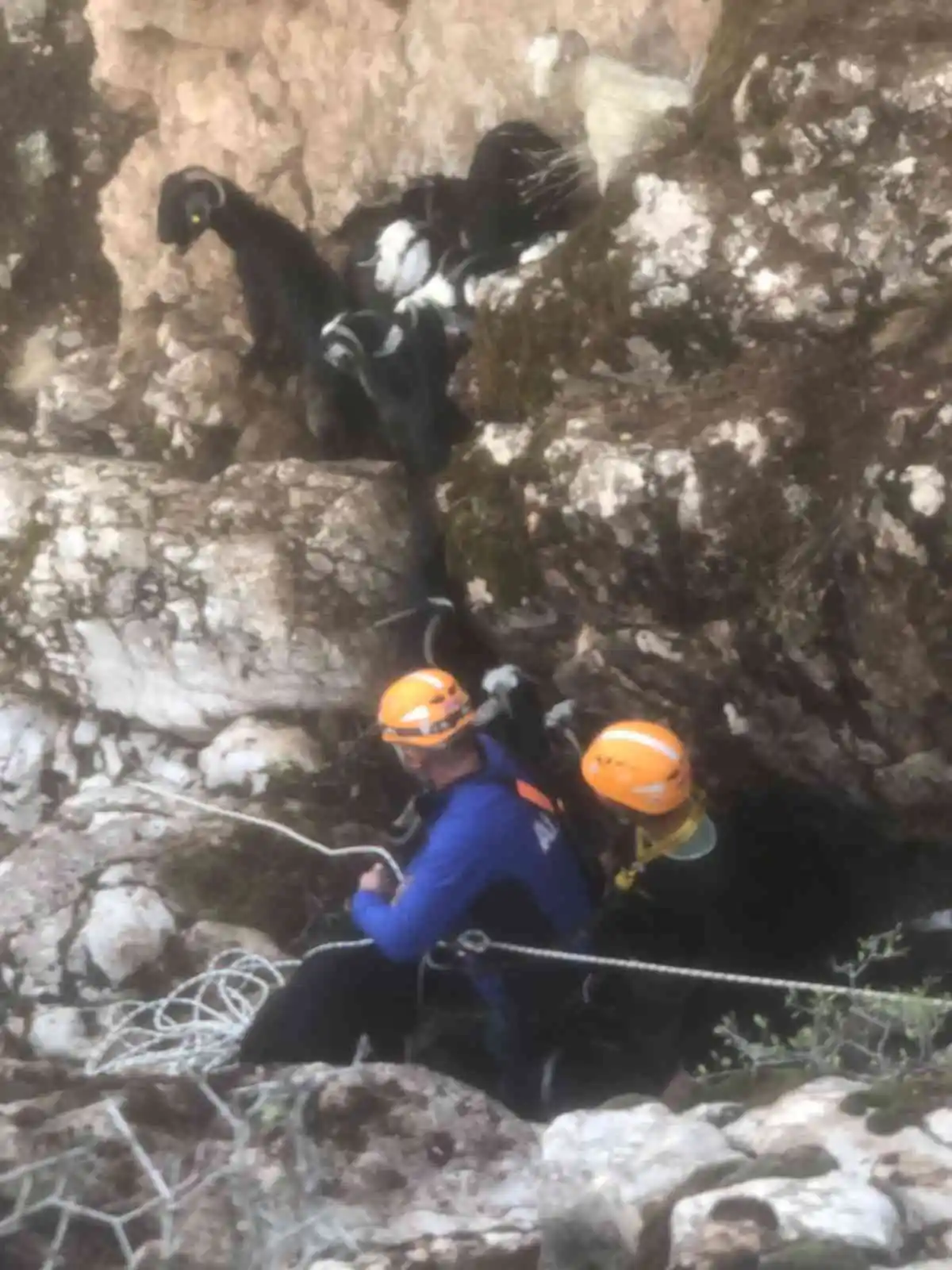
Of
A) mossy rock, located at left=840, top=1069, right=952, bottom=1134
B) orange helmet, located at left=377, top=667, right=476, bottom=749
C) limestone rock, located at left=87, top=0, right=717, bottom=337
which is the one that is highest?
limestone rock, located at left=87, top=0, right=717, bottom=337

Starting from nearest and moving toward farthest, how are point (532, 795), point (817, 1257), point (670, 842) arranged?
point (817, 1257), point (670, 842), point (532, 795)

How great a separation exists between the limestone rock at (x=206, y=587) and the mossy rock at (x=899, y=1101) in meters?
2.86

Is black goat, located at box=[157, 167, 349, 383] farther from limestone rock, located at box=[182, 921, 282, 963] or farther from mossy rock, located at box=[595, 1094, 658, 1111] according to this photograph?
mossy rock, located at box=[595, 1094, 658, 1111]

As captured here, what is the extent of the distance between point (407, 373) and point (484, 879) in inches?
85.1

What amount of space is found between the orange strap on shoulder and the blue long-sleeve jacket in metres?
0.03

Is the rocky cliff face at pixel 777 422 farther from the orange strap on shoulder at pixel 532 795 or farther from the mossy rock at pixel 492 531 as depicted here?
the orange strap on shoulder at pixel 532 795

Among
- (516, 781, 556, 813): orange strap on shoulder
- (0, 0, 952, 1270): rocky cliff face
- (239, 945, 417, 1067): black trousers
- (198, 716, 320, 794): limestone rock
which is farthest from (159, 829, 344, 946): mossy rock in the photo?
(516, 781, 556, 813): orange strap on shoulder

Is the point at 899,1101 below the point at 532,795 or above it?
below

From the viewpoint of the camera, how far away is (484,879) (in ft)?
10.8

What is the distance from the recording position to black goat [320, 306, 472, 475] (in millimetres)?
4508

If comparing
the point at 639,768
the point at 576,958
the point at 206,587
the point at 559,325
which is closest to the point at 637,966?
the point at 576,958

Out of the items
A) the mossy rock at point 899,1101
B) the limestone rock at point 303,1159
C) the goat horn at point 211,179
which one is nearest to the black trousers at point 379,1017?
the limestone rock at point 303,1159

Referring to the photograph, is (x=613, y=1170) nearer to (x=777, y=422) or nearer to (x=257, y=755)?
(x=777, y=422)

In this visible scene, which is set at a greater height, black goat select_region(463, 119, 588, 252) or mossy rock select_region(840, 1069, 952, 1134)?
black goat select_region(463, 119, 588, 252)
